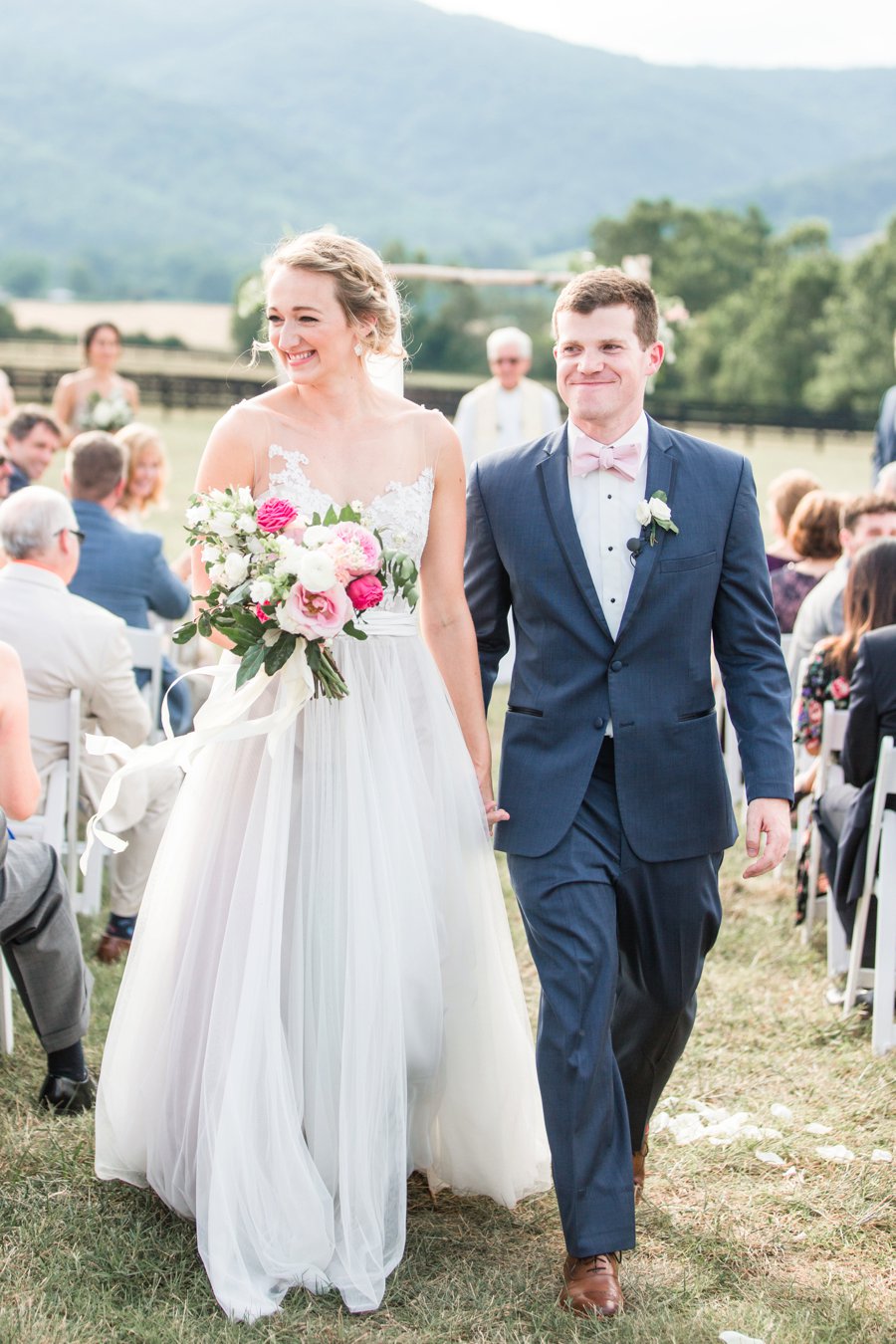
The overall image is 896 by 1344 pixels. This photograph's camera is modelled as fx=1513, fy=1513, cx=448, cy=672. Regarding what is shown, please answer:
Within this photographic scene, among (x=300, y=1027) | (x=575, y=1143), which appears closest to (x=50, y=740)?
(x=300, y=1027)

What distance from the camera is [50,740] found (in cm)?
536

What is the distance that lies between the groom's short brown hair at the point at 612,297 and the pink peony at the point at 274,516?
778 millimetres

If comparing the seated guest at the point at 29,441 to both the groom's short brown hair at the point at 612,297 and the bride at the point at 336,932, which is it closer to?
the bride at the point at 336,932

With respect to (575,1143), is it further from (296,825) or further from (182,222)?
(182,222)

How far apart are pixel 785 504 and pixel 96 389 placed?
563cm

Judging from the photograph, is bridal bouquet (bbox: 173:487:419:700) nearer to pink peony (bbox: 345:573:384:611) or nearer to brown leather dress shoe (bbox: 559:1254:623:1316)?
pink peony (bbox: 345:573:384:611)

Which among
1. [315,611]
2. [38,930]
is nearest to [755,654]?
[315,611]

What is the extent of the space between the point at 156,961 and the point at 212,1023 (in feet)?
0.98

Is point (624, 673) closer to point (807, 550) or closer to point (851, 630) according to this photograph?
point (851, 630)

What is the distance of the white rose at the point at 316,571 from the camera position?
3223 mm

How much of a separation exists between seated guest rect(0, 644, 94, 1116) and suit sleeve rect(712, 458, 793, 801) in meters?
1.89

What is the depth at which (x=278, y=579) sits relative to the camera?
129 inches

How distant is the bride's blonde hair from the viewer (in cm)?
365

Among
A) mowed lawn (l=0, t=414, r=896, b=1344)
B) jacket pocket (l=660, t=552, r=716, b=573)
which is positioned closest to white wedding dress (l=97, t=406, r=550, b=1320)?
mowed lawn (l=0, t=414, r=896, b=1344)
